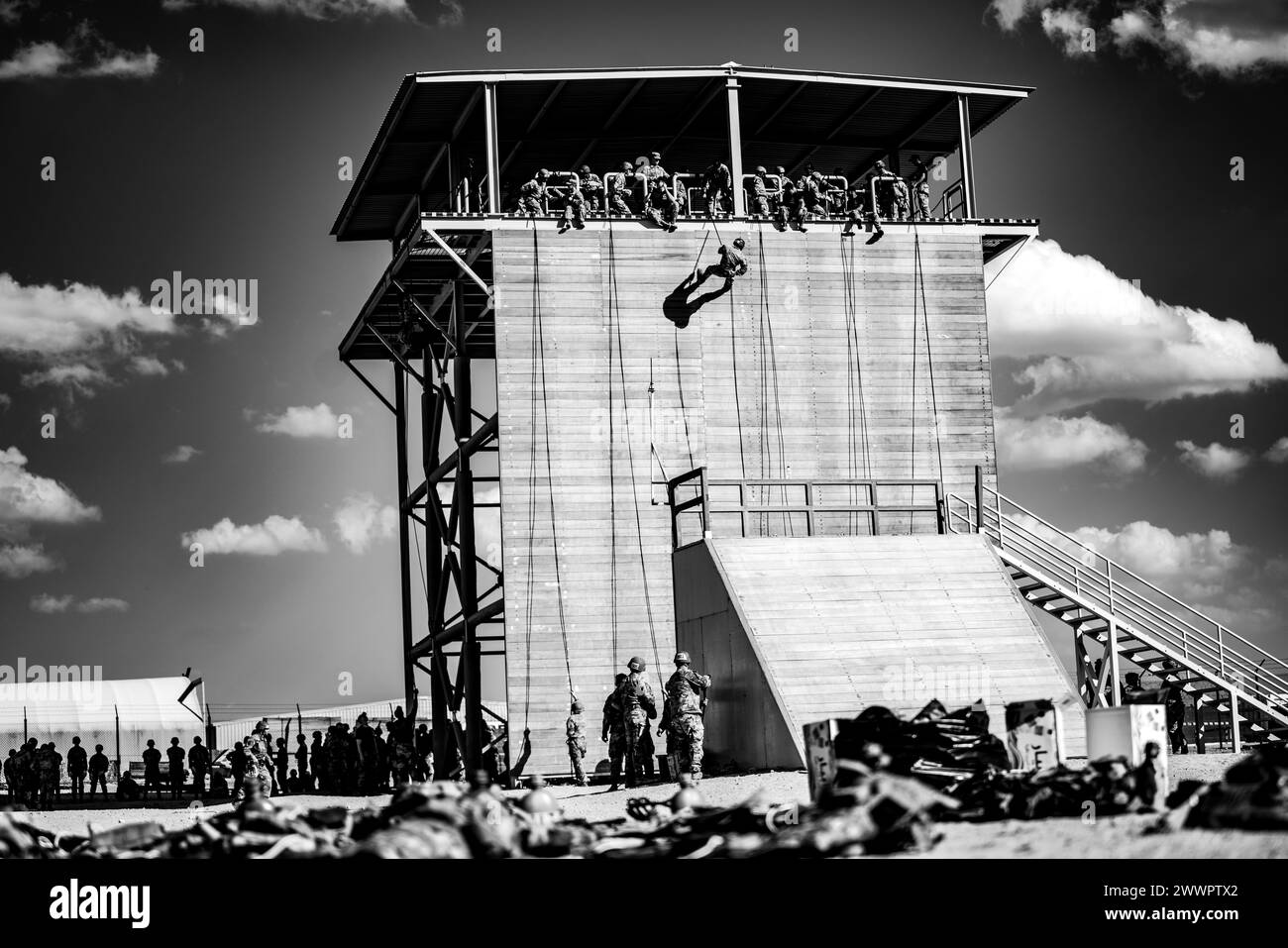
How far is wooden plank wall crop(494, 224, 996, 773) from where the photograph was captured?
32.2 meters

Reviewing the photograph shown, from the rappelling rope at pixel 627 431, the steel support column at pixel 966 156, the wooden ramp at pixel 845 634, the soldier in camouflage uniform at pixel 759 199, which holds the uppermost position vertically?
the steel support column at pixel 966 156

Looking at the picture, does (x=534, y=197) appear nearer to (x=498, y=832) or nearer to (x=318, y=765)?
(x=318, y=765)

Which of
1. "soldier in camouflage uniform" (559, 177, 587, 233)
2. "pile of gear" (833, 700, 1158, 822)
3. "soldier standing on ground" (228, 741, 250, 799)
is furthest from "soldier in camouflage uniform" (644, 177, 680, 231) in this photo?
"pile of gear" (833, 700, 1158, 822)

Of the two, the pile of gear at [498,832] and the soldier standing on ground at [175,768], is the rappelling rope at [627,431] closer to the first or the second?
the soldier standing on ground at [175,768]

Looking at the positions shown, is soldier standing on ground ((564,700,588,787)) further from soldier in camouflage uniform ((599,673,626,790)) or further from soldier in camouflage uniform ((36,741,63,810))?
soldier in camouflage uniform ((36,741,63,810))

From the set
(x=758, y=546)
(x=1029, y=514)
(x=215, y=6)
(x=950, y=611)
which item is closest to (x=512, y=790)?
(x=758, y=546)

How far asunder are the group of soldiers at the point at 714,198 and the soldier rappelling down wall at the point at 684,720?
12672 mm

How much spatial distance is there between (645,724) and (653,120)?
1822 centimetres

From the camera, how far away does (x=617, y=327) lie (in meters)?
33.8

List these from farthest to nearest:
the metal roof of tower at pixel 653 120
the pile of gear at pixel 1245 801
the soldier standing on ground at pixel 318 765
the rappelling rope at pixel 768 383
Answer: the soldier standing on ground at pixel 318 765, the metal roof of tower at pixel 653 120, the rappelling rope at pixel 768 383, the pile of gear at pixel 1245 801

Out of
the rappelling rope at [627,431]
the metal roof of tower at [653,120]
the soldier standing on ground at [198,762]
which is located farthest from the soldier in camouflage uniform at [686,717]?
the soldier standing on ground at [198,762]

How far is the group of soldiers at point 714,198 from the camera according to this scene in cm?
3431

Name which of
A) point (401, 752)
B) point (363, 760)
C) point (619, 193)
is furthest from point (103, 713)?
point (619, 193)
